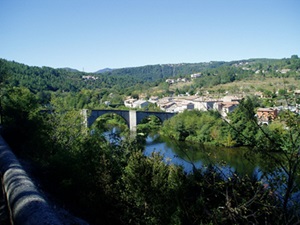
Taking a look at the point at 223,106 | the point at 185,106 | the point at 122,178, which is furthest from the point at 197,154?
the point at 185,106

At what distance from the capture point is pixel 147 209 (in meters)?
5.69

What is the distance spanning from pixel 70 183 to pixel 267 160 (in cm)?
494

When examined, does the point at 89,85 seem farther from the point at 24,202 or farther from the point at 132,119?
the point at 24,202

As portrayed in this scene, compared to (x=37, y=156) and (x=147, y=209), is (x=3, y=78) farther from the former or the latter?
(x=147, y=209)

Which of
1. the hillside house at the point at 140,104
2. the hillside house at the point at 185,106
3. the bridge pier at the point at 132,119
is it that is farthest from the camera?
the hillside house at the point at 140,104

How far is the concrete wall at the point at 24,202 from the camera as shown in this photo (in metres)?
3.56

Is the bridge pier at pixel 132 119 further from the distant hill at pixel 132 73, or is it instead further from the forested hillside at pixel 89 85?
the distant hill at pixel 132 73

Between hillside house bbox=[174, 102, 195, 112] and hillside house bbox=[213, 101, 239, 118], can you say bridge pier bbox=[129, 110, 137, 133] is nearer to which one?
hillside house bbox=[174, 102, 195, 112]

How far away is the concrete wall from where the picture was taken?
3558 mm

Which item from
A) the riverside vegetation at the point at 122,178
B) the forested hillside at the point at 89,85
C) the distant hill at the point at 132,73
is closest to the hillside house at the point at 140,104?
the forested hillside at the point at 89,85

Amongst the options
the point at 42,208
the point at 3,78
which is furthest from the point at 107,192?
the point at 3,78

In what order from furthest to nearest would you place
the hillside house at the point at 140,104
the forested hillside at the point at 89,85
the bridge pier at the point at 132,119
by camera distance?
the hillside house at the point at 140,104, the forested hillside at the point at 89,85, the bridge pier at the point at 132,119

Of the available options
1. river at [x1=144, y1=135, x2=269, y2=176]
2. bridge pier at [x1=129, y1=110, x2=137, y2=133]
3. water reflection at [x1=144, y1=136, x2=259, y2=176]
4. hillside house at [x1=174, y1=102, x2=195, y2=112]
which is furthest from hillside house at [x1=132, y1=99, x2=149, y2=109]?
water reflection at [x1=144, y1=136, x2=259, y2=176]

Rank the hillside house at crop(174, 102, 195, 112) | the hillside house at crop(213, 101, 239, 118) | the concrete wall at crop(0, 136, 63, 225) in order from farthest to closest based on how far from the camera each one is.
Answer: the hillside house at crop(174, 102, 195, 112) < the concrete wall at crop(0, 136, 63, 225) < the hillside house at crop(213, 101, 239, 118)
